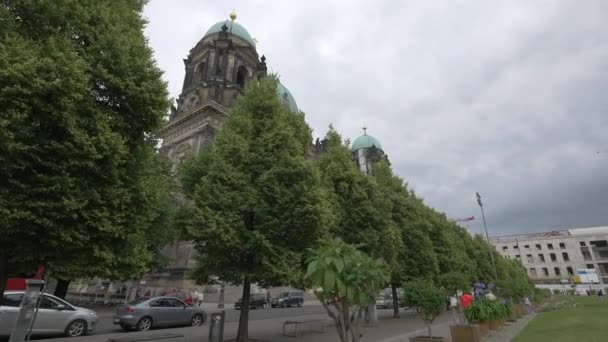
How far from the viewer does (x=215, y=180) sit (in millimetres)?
14055

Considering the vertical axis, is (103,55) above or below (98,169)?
above

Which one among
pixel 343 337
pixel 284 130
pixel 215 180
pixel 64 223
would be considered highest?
pixel 284 130

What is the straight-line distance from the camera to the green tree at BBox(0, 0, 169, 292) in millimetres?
6891

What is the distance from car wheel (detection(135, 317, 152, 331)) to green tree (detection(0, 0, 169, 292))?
30.9ft

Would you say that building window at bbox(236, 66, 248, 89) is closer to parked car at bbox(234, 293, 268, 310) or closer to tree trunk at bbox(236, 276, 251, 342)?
parked car at bbox(234, 293, 268, 310)

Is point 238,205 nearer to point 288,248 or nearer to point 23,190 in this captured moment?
point 288,248

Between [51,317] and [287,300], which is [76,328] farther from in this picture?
[287,300]

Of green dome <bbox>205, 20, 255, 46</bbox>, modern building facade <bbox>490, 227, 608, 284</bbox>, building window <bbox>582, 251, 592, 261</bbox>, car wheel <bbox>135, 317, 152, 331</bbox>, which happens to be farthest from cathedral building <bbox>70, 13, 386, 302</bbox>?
building window <bbox>582, 251, 592, 261</bbox>

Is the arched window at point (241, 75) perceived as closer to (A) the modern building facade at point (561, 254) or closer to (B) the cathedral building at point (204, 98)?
(B) the cathedral building at point (204, 98)

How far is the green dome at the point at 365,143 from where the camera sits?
3365 inches

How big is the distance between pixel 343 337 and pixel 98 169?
6470mm

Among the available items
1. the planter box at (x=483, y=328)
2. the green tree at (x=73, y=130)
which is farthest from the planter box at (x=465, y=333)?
the green tree at (x=73, y=130)

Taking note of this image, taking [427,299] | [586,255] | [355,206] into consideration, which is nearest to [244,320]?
[427,299]

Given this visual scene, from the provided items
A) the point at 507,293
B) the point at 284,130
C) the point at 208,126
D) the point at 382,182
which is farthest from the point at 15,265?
the point at 208,126
